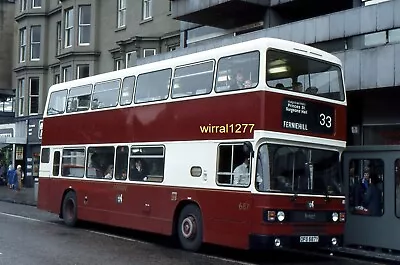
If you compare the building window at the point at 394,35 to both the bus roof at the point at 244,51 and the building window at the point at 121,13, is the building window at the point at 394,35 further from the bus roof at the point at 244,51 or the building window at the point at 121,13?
the building window at the point at 121,13

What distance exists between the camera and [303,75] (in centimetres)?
1209

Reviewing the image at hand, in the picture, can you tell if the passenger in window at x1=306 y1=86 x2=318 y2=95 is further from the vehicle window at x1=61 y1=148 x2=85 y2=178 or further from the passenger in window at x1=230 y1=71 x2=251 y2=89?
the vehicle window at x1=61 y1=148 x2=85 y2=178

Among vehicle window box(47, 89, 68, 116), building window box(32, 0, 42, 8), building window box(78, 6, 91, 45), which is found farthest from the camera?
building window box(32, 0, 42, 8)

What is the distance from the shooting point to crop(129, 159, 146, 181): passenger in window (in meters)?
14.6

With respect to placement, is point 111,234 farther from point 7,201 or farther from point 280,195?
point 7,201

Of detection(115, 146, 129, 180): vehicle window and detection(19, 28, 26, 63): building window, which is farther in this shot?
detection(19, 28, 26, 63): building window

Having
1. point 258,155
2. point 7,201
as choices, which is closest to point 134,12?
point 7,201

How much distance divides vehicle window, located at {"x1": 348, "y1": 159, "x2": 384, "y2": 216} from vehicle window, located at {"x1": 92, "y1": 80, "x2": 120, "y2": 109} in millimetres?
6339

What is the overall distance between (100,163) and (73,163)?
1.63 m

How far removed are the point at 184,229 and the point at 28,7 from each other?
31460 millimetres

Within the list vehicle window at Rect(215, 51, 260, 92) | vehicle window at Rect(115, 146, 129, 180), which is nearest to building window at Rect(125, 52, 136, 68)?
vehicle window at Rect(115, 146, 129, 180)

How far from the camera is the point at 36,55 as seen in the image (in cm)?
3978

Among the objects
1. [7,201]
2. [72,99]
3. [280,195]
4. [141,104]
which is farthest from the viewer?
[7,201]

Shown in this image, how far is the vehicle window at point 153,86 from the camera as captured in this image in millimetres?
13992
